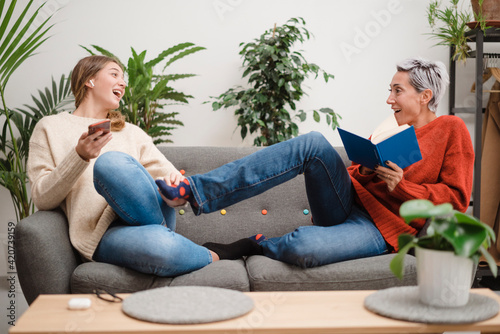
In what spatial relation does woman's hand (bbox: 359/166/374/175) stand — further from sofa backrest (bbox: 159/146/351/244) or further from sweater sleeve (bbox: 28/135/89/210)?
sweater sleeve (bbox: 28/135/89/210)

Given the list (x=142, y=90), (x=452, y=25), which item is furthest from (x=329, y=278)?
(x=452, y=25)

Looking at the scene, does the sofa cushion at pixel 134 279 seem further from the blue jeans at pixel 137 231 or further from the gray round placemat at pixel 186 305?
the gray round placemat at pixel 186 305

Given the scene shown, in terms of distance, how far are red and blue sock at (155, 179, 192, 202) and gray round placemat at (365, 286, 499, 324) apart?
69 centimetres

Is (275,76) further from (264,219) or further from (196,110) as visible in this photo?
(264,219)

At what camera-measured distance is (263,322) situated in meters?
0.99

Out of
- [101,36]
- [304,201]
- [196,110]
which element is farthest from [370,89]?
[101,36]

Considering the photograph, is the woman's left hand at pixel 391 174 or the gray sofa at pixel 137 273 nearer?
the gray sofa at pixel 137 273

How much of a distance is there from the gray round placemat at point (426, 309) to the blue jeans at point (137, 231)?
0.68 m

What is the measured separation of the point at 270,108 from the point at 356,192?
1.08 m

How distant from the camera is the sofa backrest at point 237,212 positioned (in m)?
2.10

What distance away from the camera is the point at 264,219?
2148mm

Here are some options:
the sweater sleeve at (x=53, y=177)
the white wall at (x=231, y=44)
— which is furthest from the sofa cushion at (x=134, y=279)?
the white wall at (x=231, y=44)

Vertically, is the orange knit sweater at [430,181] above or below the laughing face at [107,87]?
below

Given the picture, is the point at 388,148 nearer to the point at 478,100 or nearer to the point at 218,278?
the point at 218,278
